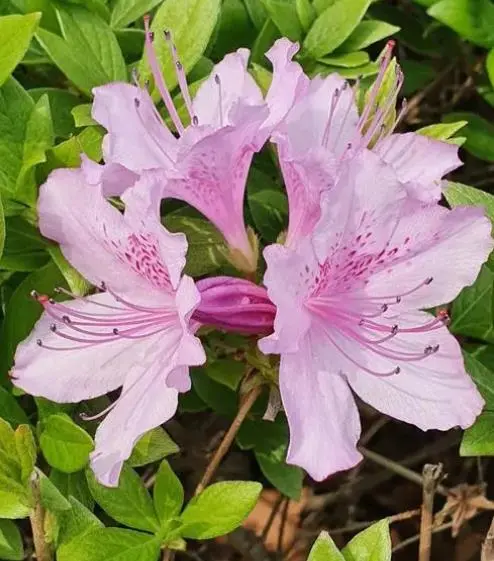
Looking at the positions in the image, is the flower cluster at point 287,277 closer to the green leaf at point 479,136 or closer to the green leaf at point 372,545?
the green leaf at point 372,545

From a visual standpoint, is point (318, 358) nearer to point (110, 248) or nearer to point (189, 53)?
point (110, 248)

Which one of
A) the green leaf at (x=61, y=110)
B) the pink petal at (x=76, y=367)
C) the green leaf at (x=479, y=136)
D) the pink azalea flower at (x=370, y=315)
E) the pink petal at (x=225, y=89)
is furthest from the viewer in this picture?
the green leaf at (x=479, y=136)

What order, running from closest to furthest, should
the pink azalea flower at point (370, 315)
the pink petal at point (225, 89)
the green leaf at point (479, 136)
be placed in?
the pink azalea flower at point (370, 315)
the pink petal at point (225, 89)
the green leaf at point (479, 136)

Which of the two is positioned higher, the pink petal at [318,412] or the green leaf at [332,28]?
the green leaf at [332,28]

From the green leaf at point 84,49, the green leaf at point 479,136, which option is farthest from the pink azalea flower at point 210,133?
the green leaf at point 479,136

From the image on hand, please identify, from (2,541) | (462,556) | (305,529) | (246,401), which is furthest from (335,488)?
(2,541)

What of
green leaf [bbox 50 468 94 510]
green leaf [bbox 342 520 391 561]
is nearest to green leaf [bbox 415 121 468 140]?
green leaf [bbox 342 520 391 561]

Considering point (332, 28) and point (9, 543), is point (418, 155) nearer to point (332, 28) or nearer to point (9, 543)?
point (332, 28)
